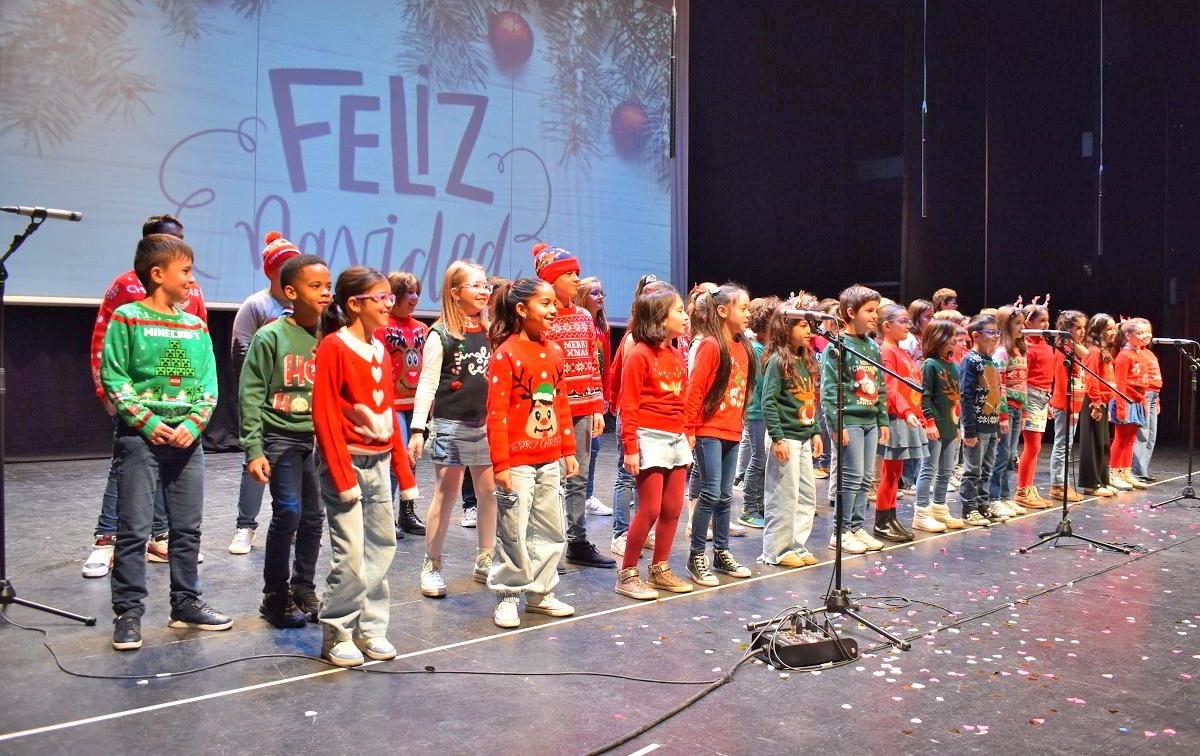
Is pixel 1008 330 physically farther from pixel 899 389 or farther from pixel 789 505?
pixel 789 505

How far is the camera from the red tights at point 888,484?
5.55m

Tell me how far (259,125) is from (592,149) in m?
3.39

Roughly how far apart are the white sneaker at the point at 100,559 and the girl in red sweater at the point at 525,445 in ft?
6.03

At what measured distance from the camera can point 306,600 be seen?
3734mm

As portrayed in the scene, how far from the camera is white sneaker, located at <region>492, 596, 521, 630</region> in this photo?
367 cm

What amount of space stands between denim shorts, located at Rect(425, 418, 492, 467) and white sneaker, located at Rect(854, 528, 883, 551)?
2238mm

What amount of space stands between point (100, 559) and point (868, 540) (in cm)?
383

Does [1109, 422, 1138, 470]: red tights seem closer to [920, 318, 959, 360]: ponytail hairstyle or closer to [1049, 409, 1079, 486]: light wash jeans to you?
[1049, 409, 1079, 486]: light wash jeans

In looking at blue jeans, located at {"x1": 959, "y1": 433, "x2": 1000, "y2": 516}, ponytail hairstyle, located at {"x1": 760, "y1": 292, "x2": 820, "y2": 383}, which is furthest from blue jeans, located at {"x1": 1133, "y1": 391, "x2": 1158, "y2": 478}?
ponytail hairstyle, located at {"x1": 760, "y1": 292, "x2": 820, "y2": 383}

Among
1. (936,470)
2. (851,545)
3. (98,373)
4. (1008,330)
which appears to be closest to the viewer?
(98,373)

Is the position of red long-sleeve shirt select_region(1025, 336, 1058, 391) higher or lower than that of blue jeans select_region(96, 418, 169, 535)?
higher

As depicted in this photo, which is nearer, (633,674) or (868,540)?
(633,674)

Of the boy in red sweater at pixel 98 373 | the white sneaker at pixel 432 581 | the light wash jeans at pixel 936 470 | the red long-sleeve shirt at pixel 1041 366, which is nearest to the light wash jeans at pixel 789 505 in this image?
the light wash jeans at pixel 936 470

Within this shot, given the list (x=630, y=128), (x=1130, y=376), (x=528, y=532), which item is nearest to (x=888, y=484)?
(x=528, y=532)
